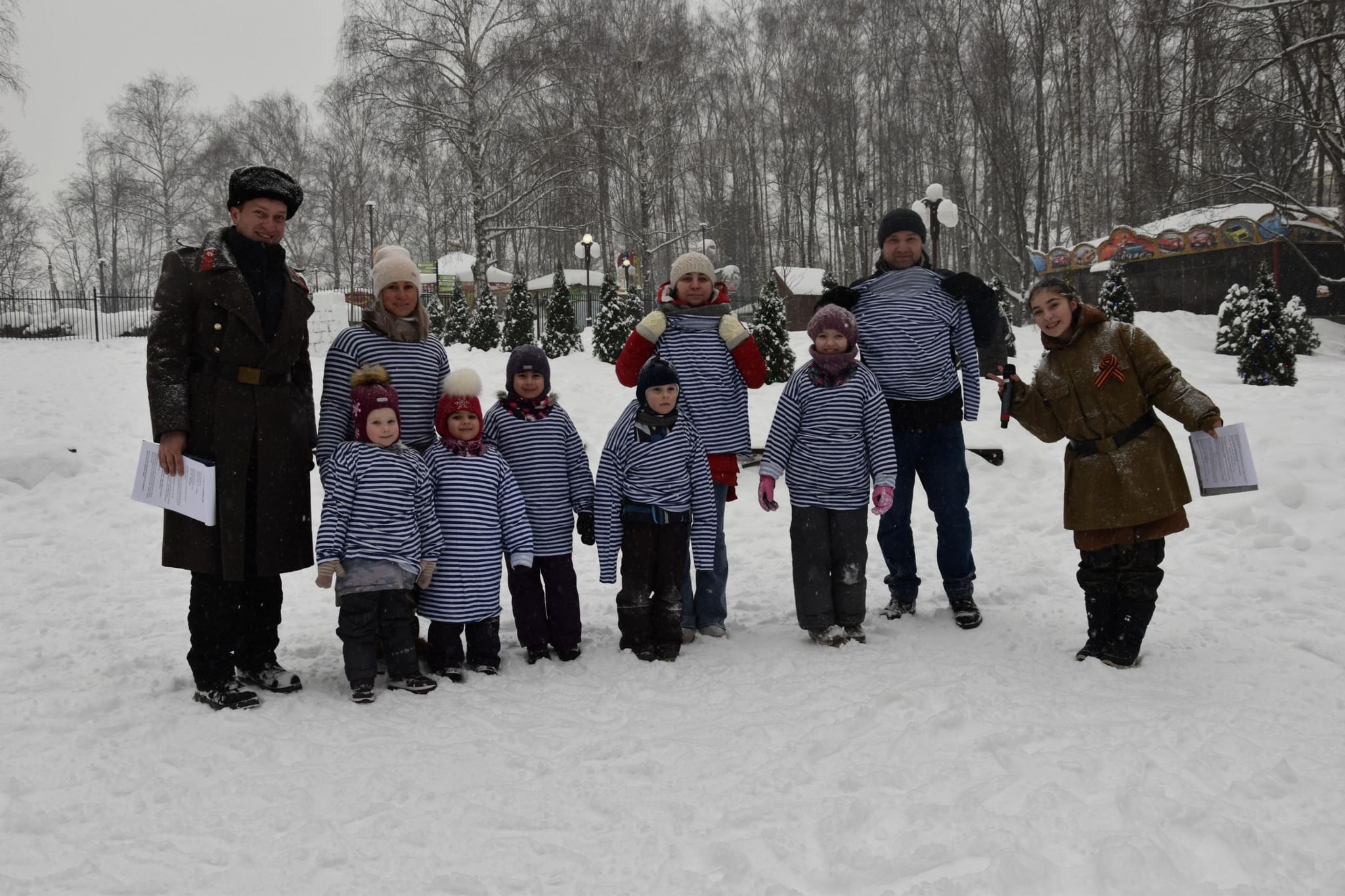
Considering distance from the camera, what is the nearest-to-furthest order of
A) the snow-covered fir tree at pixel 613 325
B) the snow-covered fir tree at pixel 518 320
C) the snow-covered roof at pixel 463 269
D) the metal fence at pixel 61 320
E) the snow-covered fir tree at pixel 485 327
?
the snow-covered fir tree at pixel 613 325
the snow-covered fir tree at pixel 518 320
the snow-covered fir tree at pixel 485 327
the metal fence at pixel 61 320
the snow-covered roof at pixel 463 269

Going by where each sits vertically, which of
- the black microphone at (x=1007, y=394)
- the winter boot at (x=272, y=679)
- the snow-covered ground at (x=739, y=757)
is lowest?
the snow-covered ground at (x=739, y=757)

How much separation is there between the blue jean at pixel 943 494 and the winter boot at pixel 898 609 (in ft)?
0.80

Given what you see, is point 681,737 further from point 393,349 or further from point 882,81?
point 882,81

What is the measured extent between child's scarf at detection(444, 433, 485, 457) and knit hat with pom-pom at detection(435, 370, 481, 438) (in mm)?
45

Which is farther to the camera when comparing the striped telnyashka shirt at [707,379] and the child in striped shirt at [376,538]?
the striped telnyashka shirt at [707,379]

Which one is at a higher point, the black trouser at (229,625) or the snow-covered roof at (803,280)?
the snow-covered roof at (803,280)

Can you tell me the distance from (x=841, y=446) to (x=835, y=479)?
16cm

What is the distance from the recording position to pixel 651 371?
4195 millimetres

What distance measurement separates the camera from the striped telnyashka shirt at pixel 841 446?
4254mm

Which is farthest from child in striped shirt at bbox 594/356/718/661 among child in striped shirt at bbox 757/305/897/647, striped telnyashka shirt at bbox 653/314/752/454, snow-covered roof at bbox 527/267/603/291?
snow-covered roof at bbox 527/267/603/291

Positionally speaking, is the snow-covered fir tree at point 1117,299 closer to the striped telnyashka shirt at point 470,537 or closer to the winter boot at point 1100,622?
the winter boot at point 1100,622

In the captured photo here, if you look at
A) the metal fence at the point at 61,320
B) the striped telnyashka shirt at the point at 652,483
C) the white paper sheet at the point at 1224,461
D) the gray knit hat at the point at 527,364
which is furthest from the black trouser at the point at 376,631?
the metal fence at the point at 61,320

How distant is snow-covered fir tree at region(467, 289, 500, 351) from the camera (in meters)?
16.1

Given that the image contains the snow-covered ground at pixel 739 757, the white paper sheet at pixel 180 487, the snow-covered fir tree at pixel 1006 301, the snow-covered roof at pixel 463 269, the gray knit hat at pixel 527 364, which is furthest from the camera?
the snow-covered roof at pixel 463 269
